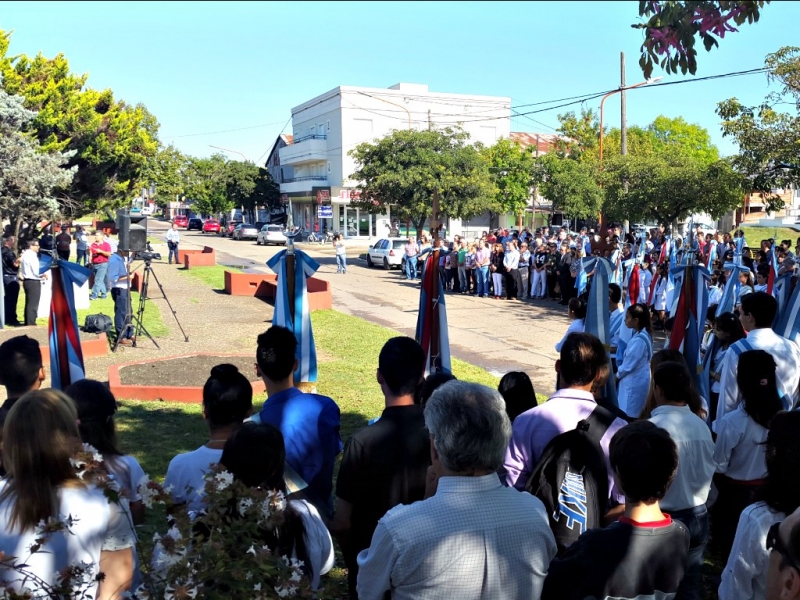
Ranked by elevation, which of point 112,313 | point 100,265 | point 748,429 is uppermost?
point 100,265

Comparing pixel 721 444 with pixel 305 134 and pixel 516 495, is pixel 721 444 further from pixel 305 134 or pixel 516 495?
pixel 305 134

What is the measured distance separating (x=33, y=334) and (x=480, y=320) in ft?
32.8

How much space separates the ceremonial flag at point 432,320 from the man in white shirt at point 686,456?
11.0ft

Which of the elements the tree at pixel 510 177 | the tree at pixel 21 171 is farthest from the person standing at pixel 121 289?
the tree at pixel 510 177

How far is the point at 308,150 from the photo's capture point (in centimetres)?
6184

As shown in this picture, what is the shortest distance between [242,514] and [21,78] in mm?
26096

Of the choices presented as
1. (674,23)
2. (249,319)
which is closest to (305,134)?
(249,319)

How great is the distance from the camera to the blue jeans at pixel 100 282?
791 inches

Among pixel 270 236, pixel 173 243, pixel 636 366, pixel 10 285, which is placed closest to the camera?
pixel 636 366

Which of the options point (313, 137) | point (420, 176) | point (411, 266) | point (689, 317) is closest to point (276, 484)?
point (689, 317)

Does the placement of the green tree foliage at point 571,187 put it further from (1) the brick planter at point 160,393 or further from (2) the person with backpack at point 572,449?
(2) the person with backpack at point 572,449

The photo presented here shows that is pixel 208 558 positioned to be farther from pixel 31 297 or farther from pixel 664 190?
pixel 664 190

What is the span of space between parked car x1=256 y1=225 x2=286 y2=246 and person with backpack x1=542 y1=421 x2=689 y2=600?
48.8 metres

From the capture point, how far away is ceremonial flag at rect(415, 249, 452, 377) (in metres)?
7.56
